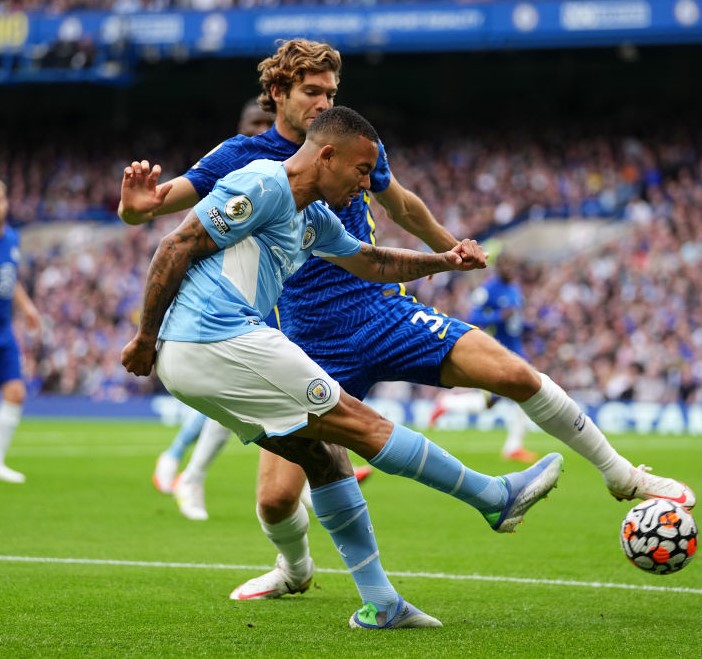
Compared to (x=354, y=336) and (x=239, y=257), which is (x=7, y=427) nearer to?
(x=354, y=336)

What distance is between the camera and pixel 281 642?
4.84 metres

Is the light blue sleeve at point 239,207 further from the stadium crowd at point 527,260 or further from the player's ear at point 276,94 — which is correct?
the stadium crowd at point 527,260

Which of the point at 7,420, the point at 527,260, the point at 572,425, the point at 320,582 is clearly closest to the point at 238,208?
the point at 572,425

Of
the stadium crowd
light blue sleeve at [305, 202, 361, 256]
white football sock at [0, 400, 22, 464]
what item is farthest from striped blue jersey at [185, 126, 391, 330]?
the stadium crowd

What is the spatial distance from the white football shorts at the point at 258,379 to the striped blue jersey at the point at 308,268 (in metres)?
1.18

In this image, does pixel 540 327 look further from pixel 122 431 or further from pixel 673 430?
pixel 122 431

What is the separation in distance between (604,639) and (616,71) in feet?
100

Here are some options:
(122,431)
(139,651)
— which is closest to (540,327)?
(122,431)

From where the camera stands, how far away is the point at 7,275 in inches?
455

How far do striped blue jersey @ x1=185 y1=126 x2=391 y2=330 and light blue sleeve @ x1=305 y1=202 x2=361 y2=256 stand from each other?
0.49 meters

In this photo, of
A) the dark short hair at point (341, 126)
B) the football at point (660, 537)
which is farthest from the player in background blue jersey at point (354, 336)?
the dark short hair at point (341, 126)

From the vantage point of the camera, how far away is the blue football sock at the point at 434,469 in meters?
4.91

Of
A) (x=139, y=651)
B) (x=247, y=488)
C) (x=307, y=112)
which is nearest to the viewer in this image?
(x=139, y=651)

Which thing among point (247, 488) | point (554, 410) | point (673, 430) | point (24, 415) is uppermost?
point (554, 410)
